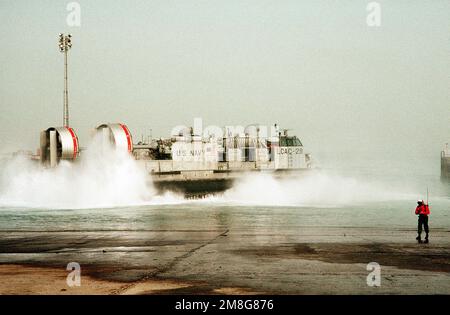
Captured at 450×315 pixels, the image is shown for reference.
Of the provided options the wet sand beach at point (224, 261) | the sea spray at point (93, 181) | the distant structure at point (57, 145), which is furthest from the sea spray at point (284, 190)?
the wet sand beach at point (224, 261)

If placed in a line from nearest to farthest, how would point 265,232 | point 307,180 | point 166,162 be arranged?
point 265,232, point 166,162, point 307,180

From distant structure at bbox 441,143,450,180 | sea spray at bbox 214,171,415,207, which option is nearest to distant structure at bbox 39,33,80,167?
sea spray at bbox 214,171,415,207

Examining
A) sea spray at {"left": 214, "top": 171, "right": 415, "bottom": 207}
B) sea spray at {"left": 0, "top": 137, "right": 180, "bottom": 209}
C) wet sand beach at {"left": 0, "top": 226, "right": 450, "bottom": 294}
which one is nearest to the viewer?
wet sand beach at {"left": 0, "top": 226, "right": 450, "bottom": 294}

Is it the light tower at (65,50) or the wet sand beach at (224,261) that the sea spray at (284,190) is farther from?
the wet sand beach at (224,261)

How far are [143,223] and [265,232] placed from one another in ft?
18.5

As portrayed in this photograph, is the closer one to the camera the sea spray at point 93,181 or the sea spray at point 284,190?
the sea spray at point 93,181

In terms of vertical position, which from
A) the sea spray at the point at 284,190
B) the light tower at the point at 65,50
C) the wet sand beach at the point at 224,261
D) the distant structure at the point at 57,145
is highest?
the light tower at the point at 65,50

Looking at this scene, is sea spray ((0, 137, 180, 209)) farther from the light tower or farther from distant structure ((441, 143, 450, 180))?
distant structure ((441, 143, 450, 180))

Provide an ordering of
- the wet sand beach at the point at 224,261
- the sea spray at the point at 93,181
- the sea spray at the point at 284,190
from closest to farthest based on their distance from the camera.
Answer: the wet sand beach at the point at 224,261, the sea spray at the point at 93,181, the sea spray at the point at 284,190

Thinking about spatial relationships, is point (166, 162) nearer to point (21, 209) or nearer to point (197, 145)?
point (197, 145)

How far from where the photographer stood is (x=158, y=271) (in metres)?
11.4

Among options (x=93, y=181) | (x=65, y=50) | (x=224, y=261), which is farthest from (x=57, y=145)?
(x=224, y=261)
